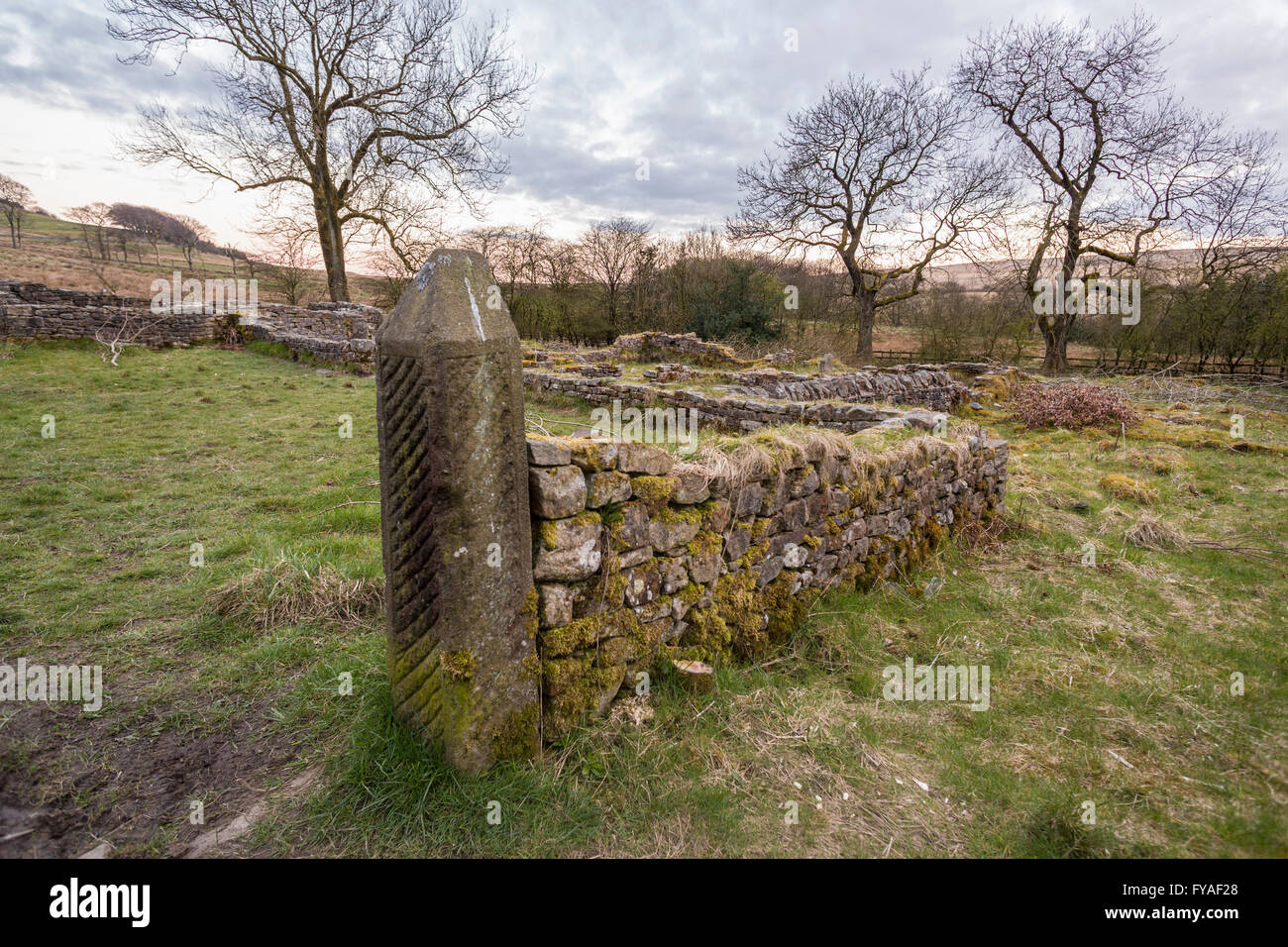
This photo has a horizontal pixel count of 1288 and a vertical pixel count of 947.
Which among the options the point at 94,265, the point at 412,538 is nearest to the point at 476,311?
the point at 412,538

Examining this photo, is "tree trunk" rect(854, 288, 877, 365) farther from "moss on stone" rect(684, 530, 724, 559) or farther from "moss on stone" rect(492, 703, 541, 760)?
"moss on stone" rect(492, 703, 541, 760)

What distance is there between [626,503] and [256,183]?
22168 mm

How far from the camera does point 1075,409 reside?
1201 cm

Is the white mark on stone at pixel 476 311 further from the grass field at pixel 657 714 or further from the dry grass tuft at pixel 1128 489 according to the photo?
the dry grass tuft at pixel 1128 489

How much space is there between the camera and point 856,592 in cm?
472

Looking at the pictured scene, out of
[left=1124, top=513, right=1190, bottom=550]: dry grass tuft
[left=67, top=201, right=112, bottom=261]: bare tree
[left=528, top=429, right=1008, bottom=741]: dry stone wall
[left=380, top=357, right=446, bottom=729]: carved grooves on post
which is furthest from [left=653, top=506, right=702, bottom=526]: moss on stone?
[left=67, top=201, right=112, bottom=261]: bare tree

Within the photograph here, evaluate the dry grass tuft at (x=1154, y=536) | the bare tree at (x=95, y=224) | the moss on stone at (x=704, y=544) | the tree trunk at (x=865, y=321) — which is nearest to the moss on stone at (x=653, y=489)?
the moss on stone at (x=704, y=544)

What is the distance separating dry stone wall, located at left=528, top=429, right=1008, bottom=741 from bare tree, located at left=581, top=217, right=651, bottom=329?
2263 centimetres

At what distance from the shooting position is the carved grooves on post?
2.23 meters

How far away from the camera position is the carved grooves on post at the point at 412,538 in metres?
2.23

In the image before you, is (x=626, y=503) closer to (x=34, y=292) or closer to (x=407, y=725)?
(x=407, y=725)

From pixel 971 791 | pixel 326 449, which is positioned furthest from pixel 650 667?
pixel 326 449

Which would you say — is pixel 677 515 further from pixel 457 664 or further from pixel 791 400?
pixel 791 400
